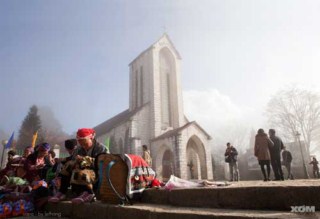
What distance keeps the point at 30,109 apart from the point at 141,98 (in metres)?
27.2

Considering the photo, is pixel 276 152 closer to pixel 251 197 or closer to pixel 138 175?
pixel 138 175

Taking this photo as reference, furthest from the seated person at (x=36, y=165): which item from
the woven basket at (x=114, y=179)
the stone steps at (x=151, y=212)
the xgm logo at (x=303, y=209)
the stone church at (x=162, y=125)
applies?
the stone church at (x=162, y=125)

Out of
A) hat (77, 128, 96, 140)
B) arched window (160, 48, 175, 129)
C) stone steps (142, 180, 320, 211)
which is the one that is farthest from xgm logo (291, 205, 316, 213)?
arched window (160, 48, 175, 129)

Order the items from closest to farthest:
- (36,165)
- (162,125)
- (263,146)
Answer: (36,165)
(263,146)
(162,125)

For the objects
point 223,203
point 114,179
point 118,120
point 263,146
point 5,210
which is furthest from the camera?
point 118,120

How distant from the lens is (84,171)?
3865 mm

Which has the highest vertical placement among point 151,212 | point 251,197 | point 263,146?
point 263,146

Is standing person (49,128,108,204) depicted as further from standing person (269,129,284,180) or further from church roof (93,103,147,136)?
church roof (93,103,147,136)

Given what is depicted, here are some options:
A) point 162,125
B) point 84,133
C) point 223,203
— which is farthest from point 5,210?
point 162,125

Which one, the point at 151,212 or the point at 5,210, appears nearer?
the point at 151,212

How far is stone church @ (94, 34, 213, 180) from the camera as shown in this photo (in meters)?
22.0

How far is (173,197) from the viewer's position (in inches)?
126

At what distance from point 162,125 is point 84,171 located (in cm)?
2149

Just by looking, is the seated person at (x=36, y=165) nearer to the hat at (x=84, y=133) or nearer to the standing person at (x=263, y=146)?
the hat at (x=84, y=133)
